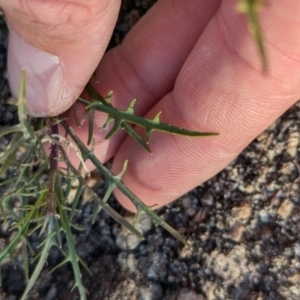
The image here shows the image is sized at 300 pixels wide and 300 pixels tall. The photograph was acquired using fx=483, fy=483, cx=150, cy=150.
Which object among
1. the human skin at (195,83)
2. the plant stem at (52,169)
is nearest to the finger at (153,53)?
the human skin at (195,83)

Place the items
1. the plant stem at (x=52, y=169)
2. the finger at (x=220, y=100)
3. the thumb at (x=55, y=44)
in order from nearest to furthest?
the thumb at (x=55, y=44), the plant stem at (x=52, y=169), the finger at (x=220, y=100)

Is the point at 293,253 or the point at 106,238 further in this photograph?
the point at 106,238

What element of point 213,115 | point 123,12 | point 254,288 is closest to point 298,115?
point 213,115

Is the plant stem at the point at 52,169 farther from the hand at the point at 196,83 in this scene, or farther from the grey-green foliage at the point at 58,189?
the hand at the point at 196,83

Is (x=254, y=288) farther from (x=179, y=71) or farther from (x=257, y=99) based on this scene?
(x=179, y=71)

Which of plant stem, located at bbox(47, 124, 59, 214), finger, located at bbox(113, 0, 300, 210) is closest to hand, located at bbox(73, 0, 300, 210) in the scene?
finger, located at bbox(113, 0, 300, 210)

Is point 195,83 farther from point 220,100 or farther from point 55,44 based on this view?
point 55,44
